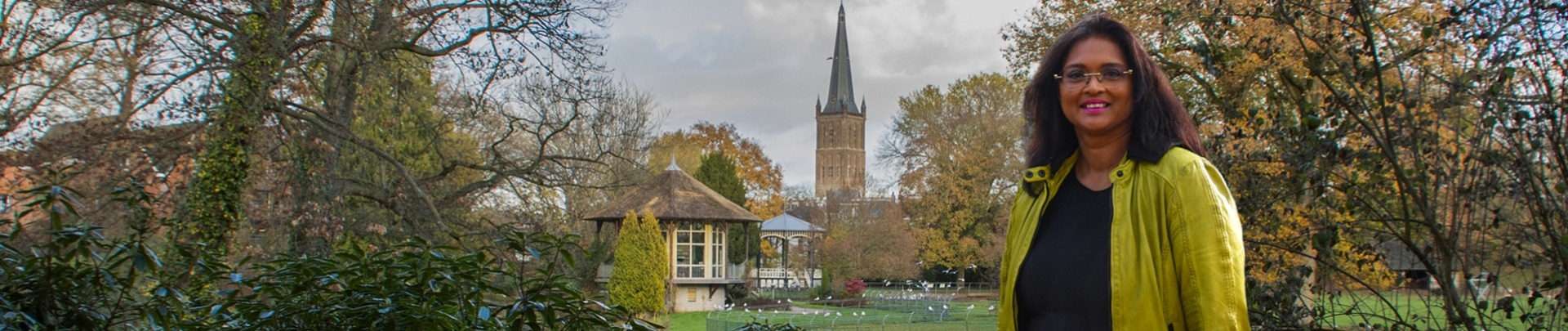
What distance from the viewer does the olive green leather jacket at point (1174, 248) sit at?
1.76 meters

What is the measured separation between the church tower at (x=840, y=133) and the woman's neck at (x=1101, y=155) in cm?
8439

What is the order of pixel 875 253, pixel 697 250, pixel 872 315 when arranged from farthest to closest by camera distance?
pixel 875 253
pixel 697 250
pixel 872 315

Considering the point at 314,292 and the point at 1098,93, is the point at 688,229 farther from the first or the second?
the point at 1098,93

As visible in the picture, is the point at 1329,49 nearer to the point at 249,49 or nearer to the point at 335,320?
the point at 335,320

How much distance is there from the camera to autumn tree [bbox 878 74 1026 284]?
118 feet

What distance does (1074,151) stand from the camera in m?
2.13

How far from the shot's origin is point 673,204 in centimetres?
2836

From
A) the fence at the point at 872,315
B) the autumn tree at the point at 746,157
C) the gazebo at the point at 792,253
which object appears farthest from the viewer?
the autumn tree at the point at 746,157

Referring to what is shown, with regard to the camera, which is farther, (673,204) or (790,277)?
(790,277)

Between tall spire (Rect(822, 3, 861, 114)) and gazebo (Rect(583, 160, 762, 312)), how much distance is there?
54.9 meters

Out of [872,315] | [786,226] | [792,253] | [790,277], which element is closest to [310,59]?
[872,315]

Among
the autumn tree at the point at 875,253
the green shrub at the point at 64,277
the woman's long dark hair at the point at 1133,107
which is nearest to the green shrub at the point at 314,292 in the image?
the green shrub at the point at 64,277

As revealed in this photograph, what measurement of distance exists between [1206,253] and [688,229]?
27.5 metres

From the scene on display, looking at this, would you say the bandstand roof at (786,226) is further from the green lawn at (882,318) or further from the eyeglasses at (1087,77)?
the eyeglasses at (1087,77)
